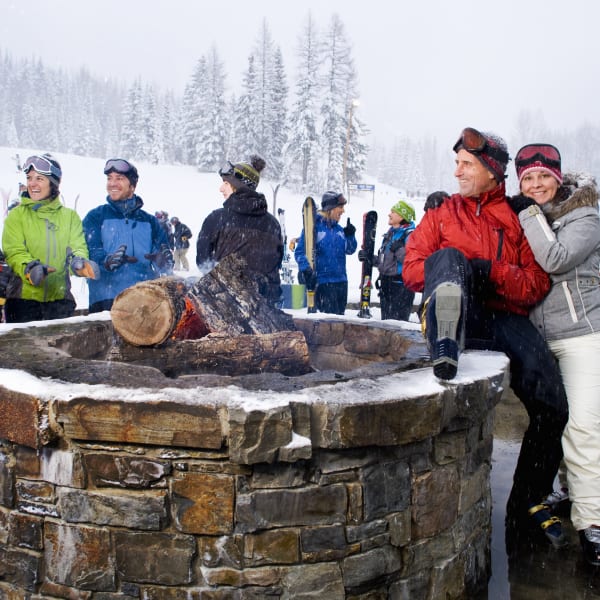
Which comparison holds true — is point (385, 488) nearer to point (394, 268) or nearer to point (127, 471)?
point (127, 471)

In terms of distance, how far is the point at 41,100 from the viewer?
2795 inches

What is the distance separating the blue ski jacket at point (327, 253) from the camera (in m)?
6.59

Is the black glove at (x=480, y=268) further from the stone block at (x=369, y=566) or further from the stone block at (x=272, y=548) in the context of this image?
the stone block at (x=272, y=548)

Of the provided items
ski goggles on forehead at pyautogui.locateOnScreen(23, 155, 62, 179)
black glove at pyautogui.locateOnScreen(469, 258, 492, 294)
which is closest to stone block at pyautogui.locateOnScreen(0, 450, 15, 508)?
black glove at pyautogui.locateOnScreen(469, 258, 492, 294)

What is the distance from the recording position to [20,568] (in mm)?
2348

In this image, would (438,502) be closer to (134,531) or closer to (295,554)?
(295,554)

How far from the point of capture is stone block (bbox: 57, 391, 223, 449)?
2.12 meters

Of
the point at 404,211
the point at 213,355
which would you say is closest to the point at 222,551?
the point at 213,355

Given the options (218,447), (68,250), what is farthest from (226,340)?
(68,250)

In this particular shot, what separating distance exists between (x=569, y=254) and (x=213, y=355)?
1.94 meters

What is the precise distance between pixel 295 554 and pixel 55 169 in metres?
3.46

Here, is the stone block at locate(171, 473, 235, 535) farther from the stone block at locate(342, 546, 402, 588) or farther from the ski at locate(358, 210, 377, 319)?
the ski at locate(358, 210, 377, 319)

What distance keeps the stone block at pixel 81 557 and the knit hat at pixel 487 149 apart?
2.53 meters

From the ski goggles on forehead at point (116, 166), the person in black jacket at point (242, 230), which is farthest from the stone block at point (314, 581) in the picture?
the ski goggles on forehead at point (116, 166)
